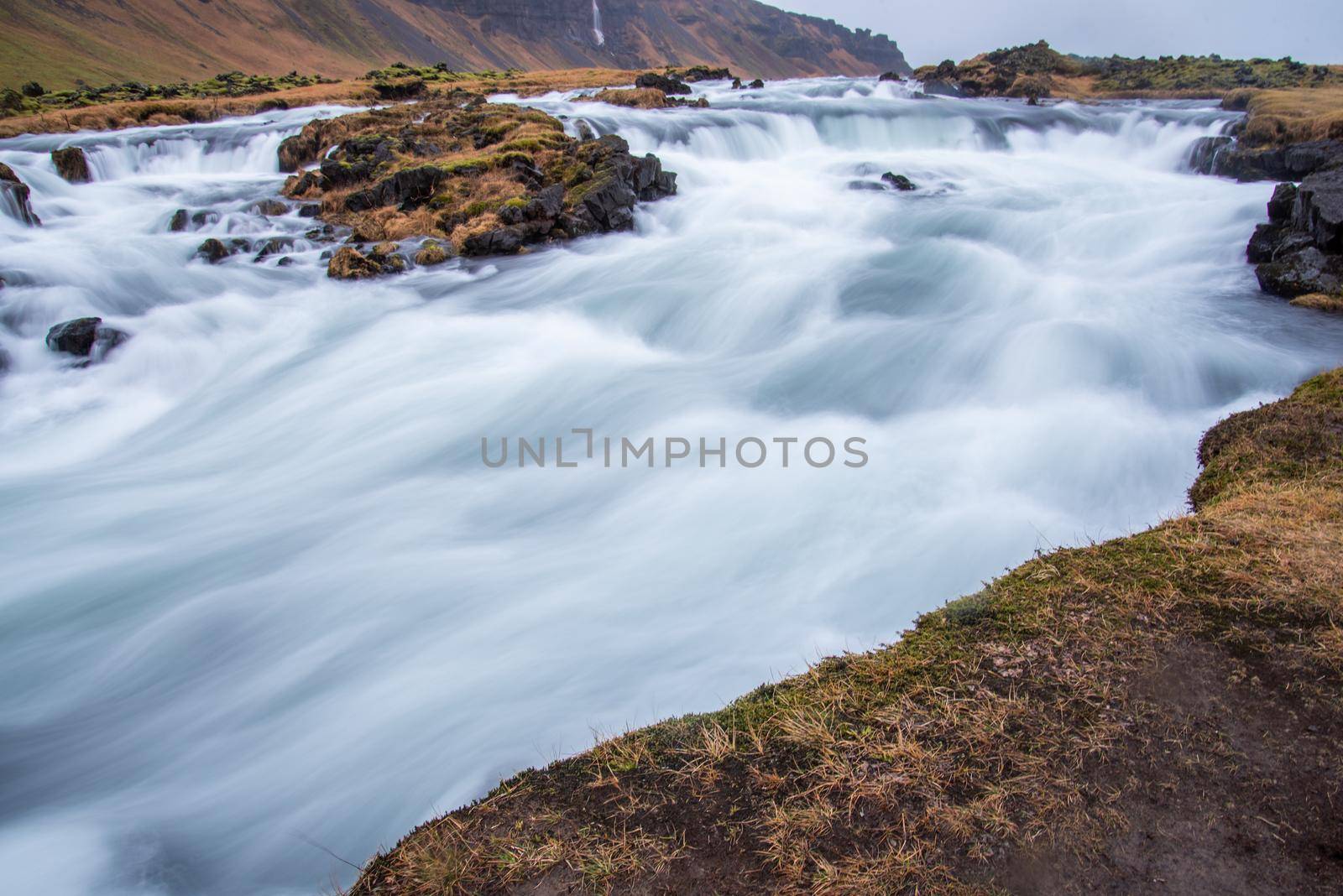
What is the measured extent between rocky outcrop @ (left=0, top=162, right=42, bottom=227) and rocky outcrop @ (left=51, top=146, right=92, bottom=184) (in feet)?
14.5

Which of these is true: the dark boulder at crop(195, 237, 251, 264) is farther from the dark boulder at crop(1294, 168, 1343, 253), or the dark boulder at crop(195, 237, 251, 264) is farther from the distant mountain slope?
the distant mountain slope

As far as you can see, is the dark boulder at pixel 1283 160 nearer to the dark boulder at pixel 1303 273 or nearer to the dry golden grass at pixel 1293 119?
the dry golden grass at pixel 1293 119

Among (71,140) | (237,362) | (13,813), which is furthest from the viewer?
(71,140)

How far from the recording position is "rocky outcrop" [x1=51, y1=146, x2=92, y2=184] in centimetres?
2139

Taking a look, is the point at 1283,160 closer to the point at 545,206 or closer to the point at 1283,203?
the point at 1283,203

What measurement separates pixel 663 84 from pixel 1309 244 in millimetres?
42403

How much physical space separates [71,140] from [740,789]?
33542 mm

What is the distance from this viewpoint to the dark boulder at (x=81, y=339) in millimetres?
11641

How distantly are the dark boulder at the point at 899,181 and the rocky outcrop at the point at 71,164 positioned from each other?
23899 millimetres

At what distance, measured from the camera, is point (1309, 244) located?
12.8 m

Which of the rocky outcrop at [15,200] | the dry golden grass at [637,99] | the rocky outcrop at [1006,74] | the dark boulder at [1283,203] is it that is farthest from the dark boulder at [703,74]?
the dark boulder at [1283,203]

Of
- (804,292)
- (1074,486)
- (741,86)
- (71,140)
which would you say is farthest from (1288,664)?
(741,86)

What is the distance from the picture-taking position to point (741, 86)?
56562 mm

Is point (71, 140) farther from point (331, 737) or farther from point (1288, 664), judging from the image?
point (1288, 664)
